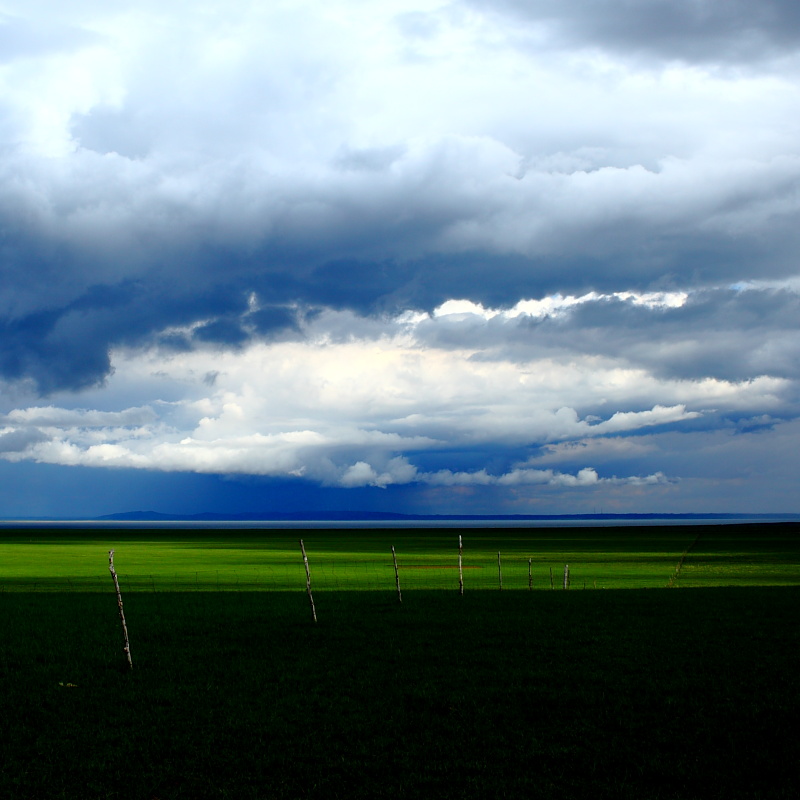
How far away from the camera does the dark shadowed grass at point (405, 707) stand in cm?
1301

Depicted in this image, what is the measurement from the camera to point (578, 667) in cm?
2164

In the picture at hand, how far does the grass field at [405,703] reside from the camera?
1304 cm

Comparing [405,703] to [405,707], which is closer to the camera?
[405,707]

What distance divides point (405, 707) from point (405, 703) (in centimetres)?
28

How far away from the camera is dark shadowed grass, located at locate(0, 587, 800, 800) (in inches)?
512

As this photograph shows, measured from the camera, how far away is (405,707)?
17500 mm

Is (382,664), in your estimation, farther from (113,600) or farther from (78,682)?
(113,600)

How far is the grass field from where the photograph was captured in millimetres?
13039

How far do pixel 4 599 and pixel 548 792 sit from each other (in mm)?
39090

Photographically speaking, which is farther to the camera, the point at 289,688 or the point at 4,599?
the point at 4,599

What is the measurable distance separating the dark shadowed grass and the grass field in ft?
0.20

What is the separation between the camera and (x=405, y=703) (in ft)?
58.3

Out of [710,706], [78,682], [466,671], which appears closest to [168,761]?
[78,682]

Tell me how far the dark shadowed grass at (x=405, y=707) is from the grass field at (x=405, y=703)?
0.06 meters
